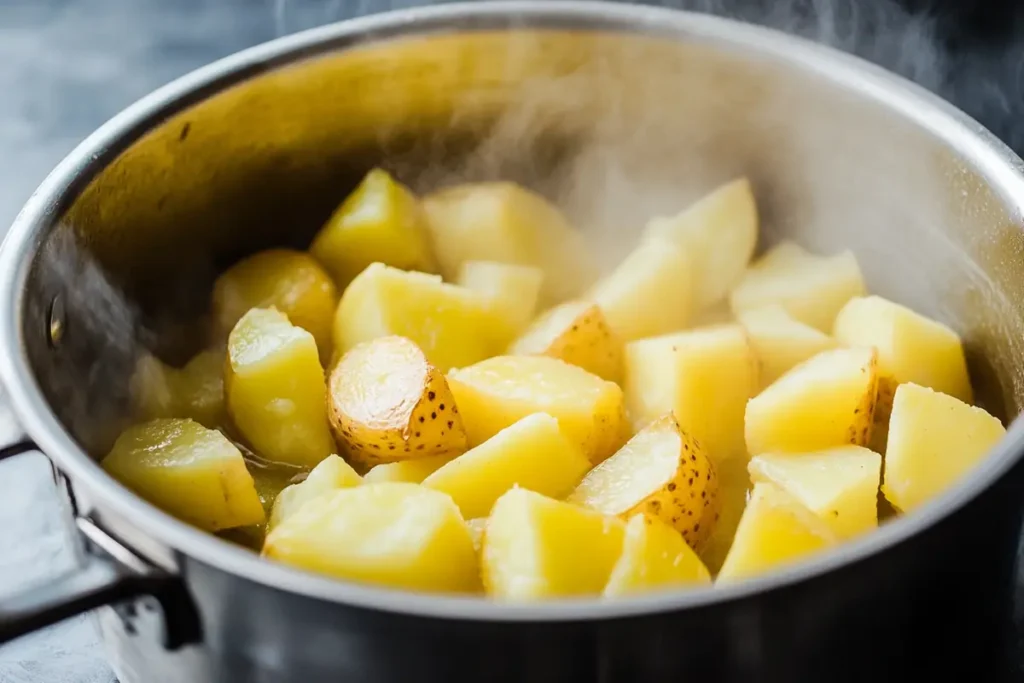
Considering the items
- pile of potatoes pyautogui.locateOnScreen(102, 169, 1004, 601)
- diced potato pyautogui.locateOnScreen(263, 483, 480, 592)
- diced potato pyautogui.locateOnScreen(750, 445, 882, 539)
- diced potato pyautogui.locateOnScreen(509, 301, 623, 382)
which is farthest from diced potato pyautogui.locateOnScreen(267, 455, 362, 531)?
diced potato pyautogui.locateOnScreen(750, 445, 882, 539)

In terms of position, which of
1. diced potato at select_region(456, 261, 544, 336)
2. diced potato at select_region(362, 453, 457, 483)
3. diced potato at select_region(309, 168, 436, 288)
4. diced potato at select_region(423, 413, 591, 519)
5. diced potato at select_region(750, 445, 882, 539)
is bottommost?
diced potato at select_region(750, 445, 882, 539)

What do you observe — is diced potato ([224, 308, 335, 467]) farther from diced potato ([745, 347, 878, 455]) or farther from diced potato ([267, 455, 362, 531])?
diced potato ([745, 347, 878, 455])

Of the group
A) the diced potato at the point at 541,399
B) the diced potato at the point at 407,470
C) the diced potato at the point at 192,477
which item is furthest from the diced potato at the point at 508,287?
the diced potato at the point at 192,477

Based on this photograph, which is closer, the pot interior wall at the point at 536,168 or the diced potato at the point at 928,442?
the diced potato at the point at 928,442

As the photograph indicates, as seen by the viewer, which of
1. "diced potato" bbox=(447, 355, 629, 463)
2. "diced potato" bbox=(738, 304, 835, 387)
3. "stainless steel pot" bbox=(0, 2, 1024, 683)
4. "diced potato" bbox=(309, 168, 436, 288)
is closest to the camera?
"stainless steel pot" bbox=(0, 2, 1024, 683)

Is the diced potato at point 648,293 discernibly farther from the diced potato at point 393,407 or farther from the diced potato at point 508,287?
the diced potato at point 393,407
